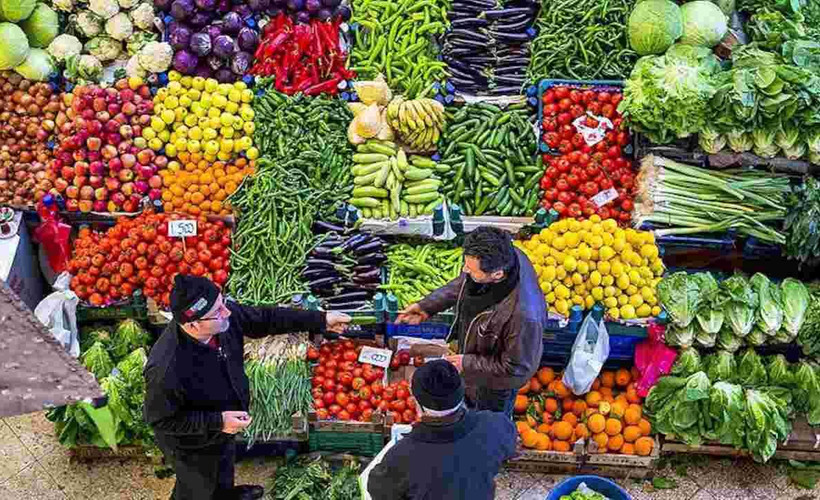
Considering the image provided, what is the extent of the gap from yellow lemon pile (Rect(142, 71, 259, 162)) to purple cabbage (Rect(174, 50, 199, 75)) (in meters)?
0.15

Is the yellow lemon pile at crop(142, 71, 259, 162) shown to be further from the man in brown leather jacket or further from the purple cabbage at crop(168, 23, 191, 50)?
the man in brown leather jacket

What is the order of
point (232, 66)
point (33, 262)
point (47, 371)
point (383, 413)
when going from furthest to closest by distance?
point (232, 66) → point (33, 262) → point (383, 413) → point (47, 371)

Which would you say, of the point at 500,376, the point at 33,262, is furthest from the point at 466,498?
the point at 33,262

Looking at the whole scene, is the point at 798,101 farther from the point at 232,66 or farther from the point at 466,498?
the point at 232,66

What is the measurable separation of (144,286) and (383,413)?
1.76 m

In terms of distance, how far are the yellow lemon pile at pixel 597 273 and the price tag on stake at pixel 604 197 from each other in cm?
44

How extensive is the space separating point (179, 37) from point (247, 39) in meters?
0.51

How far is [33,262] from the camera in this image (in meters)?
5.77

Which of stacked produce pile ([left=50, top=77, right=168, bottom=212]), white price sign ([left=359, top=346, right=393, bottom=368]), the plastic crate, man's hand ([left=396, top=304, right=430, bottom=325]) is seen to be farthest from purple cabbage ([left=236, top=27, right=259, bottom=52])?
man's hand ([left=396, top=304, right=430, bottom=325])

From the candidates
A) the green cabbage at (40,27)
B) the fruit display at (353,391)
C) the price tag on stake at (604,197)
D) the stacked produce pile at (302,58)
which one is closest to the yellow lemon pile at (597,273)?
the price tag on stake at (604,197)

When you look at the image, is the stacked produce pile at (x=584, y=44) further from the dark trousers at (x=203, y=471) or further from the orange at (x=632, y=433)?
the dark trousers at (x=203, y=471)

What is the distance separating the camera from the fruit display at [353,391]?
4.93 metres

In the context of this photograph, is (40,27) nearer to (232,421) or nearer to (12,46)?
(12,46)

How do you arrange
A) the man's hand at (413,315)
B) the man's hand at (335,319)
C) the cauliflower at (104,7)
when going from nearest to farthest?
1. the man's hand at (335,319)
2. the man's hand at (413,315)
3. the cauliflower at (104,7)
